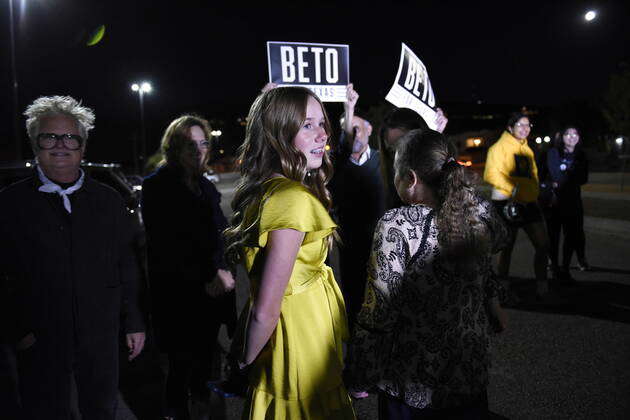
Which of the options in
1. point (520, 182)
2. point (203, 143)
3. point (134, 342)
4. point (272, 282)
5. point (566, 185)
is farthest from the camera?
point (566, 185)

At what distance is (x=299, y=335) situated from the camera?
1.66 meters

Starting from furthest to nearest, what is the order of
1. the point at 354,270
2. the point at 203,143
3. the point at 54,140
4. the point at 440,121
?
1. the point at 440,121
2. the point at 354,270
3. the point at 203,143
4. the point at 54,140

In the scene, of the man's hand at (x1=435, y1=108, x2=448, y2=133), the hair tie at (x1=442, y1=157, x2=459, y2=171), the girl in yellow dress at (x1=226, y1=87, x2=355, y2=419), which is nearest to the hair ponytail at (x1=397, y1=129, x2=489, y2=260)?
the hair tie at (x1=442, y1=157, x2=459, y2=171)

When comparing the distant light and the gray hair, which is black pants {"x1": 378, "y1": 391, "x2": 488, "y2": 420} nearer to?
the gray hair

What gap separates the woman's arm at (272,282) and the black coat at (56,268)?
1039 mm

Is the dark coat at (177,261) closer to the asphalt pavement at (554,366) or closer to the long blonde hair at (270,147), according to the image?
the asphalt pavement at (554,366)

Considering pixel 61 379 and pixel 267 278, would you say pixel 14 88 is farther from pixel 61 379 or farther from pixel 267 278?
pixel 267 278

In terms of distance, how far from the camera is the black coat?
2.05 metres

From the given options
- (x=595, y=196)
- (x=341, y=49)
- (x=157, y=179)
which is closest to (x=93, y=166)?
(x=341, y=49)

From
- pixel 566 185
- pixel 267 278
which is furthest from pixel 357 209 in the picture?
pixel 566 185

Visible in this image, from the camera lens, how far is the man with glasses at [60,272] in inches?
81.3

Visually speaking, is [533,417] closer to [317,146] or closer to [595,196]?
[317,146]

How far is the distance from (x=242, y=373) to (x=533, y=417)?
2.28 metres

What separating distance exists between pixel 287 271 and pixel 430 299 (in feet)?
2.08
